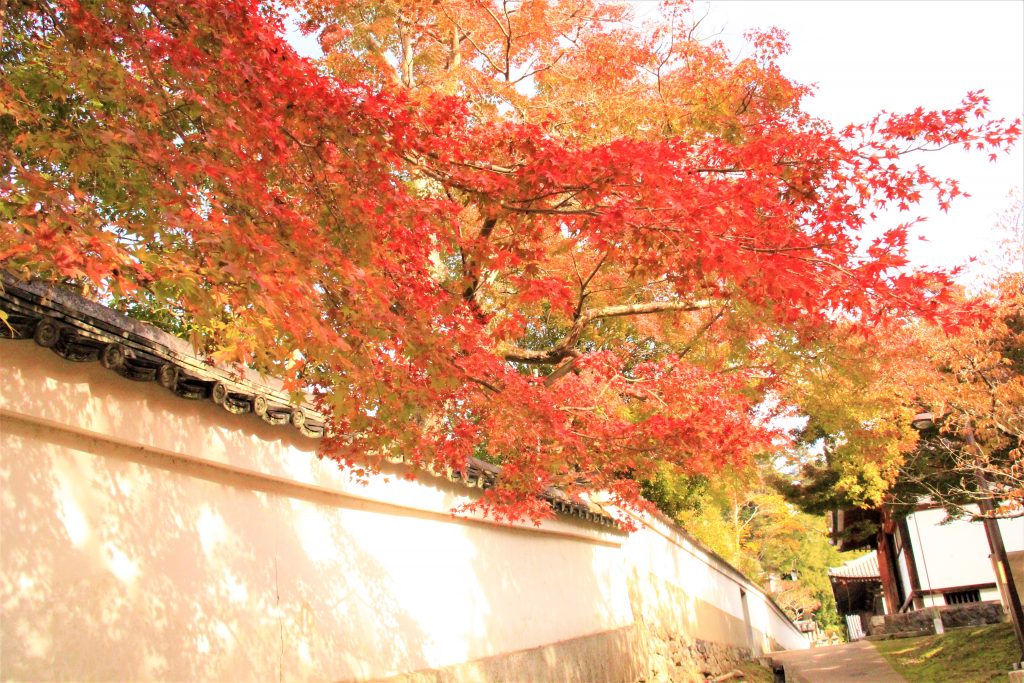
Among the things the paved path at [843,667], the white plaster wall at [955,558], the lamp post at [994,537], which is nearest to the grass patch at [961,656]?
the paved path at [843,667]

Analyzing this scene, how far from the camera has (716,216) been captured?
6176mm

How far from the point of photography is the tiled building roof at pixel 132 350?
15.5 feet

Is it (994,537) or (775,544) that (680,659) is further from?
(775,544)

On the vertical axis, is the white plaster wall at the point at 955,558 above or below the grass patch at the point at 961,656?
above

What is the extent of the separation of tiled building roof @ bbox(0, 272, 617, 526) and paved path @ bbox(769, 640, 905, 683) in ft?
49.5

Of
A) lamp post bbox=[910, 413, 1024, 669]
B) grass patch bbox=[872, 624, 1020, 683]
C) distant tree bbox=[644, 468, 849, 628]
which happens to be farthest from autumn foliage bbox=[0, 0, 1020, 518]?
distant tree bbox=[644, 468, 849, 628]

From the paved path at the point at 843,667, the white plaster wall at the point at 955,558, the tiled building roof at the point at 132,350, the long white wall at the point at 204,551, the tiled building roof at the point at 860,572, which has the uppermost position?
the tiled building roof at the point at 132,350

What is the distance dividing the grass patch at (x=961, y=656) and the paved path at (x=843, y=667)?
1.13ft

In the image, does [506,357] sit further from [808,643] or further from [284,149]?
[808,643]

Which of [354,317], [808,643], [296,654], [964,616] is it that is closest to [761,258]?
[354,317]

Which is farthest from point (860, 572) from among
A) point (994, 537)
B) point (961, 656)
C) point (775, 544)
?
point (994, 537)

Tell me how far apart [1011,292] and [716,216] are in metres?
8.75

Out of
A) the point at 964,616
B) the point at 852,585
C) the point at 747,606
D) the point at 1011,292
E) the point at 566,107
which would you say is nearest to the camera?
the point at 1011,292

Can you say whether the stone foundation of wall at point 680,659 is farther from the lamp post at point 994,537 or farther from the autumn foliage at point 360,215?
the autumn foliage at point 360,215
